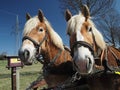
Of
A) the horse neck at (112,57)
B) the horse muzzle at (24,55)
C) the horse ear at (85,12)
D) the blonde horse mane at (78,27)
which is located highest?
the horse ear at (85,12)

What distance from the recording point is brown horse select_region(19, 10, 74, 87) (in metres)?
5.73

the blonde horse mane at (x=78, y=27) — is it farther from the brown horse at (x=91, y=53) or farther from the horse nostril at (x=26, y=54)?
the horse nostril at (x=26, y=54)

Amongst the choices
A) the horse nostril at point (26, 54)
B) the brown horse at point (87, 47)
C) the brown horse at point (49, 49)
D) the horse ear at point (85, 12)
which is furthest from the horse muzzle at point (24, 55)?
the horse ear at point (85, 12)

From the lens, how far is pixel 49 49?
5949 millimetres

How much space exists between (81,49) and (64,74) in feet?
5.63

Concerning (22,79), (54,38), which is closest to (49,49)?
(54,38)

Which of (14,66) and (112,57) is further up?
(14,66)

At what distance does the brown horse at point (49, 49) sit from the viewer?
18.8 feet

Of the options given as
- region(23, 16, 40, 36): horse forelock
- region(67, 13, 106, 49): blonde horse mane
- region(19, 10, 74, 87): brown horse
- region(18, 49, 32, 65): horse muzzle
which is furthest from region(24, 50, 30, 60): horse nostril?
region(67, 13, 106, 49): blonde horse mane

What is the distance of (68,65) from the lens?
5918 millimetres

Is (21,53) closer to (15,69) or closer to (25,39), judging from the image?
(25,39)

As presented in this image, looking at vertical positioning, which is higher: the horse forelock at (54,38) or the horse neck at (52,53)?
the horse forelock at (54,38)

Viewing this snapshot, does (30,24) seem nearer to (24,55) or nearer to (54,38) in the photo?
(54,38)

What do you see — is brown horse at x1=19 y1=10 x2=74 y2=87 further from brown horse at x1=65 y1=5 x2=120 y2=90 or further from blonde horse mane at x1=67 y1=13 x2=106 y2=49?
blonde horse mane at x1=67 y1=13 x2=106 y2=49
